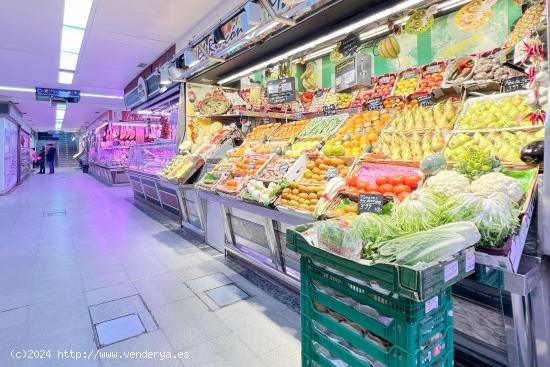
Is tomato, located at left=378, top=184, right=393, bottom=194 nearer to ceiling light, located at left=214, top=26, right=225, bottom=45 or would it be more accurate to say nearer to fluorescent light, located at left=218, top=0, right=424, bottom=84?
fluorescent light, located at left=218, top=0, right=424, bottom=84

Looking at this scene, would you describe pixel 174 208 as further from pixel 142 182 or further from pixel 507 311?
pixel 507 311

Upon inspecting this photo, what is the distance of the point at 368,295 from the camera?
1.32 meters

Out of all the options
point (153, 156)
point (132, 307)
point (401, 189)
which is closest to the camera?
point (401, 189)

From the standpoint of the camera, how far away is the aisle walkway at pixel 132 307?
2.25 metres

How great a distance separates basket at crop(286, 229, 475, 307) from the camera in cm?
111

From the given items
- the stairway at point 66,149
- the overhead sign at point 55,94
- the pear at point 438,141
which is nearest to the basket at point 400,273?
the pear at point 438,141

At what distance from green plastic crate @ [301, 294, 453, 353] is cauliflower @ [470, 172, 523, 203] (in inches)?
24.8

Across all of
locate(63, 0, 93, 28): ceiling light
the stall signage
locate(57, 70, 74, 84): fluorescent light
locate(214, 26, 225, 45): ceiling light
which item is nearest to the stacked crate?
the stall signage

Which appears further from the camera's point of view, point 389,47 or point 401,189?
point 389,47

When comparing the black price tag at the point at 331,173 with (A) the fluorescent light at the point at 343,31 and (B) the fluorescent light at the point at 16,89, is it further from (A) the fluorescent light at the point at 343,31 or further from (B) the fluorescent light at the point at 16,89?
(B) the fluorescent light at the point at 16,89

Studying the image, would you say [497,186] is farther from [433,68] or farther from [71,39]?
[71,39]

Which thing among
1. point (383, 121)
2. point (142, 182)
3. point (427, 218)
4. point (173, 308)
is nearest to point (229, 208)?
point (173, 308)

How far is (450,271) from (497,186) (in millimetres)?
671

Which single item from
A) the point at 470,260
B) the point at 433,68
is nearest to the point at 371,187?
the point at 470,260
